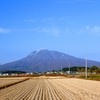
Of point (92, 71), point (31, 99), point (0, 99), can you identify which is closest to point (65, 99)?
point (31, 99)

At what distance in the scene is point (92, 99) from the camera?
21641mm

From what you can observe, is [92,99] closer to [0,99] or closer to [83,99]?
[83,99]

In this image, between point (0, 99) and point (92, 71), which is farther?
point (92, 71)

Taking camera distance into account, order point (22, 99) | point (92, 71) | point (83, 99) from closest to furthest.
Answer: point (83, 99) < point (22, 99) < point (92, 71)

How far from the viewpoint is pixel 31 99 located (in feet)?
74.9

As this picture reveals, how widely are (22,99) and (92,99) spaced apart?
4.70 meters

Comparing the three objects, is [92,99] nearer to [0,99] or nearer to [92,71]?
[0,99]

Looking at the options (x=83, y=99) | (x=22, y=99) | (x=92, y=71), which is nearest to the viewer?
(x=83, y=99)

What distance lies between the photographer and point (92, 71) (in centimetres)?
17675

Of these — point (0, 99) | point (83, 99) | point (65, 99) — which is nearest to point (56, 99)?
point (65, 99)

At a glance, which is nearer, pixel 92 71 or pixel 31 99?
pixel 31 99

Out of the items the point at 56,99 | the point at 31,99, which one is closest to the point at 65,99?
the point at 56,99

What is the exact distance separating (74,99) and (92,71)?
156089 millimetres

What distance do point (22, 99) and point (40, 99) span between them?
131cm
